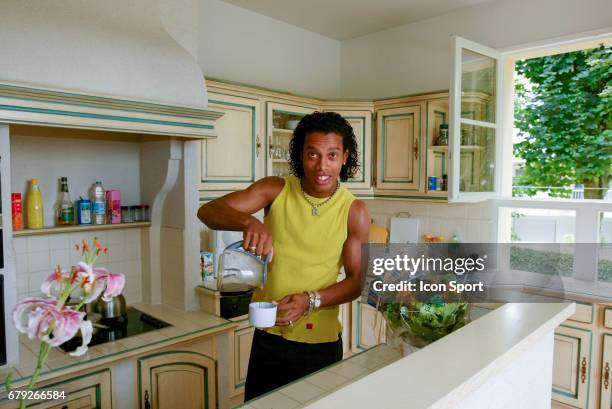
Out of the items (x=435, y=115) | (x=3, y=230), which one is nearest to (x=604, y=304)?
(x=435, y=115)

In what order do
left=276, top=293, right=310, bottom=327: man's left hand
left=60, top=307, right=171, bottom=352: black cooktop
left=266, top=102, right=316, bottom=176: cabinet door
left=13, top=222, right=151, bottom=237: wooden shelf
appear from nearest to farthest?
left=276, top=293, right=310, bottom=327: man's left hand, left=60, top=307, right=171, bottom=352: black cooktop, left=13, top=222, right=151, bottom=237: wooden shelf, left=266, top=102, right=316, bottom=176: cabinet door

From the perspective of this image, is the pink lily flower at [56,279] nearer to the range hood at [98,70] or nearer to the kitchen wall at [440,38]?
the range hood at [98,70]

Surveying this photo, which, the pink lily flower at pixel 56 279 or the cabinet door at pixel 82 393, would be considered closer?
the pink lily flower at pixel 56 279

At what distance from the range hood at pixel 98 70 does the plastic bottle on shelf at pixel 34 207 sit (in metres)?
0.52

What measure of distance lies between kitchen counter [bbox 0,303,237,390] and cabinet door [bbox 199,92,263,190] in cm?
74

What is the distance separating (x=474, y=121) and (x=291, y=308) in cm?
213

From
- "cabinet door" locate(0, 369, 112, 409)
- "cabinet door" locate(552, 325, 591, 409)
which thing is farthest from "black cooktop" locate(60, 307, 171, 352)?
"cabinet door" locate(552, 325, 591, 409)

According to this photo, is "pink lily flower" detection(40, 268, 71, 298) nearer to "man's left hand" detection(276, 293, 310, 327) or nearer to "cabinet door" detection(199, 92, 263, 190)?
"man's left hand" detection(276, 293, 310, 327)

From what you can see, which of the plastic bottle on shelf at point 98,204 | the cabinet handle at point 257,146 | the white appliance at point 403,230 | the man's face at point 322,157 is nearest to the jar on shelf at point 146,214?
the plastic bottle on shelf at point 98,204

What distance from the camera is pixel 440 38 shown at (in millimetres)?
3393

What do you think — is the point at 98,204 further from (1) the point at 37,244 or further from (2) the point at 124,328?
(2) the point at 124,328

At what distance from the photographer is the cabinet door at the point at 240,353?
101 inches

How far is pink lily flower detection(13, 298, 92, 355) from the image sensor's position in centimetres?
54

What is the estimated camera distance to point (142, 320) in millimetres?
2334
